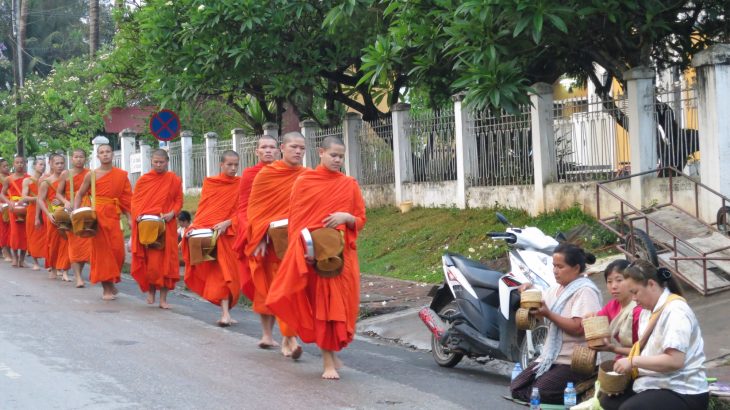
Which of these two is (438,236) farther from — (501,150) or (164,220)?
(164,220)

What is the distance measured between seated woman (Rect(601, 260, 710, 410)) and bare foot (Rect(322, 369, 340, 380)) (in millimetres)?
2863

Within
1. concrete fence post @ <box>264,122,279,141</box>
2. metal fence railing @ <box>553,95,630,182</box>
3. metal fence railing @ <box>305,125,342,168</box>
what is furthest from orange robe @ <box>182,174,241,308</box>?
concrete fence post @ <box>264,122,279,141</box>

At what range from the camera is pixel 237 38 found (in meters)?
17.2

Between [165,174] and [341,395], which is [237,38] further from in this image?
[341,395]

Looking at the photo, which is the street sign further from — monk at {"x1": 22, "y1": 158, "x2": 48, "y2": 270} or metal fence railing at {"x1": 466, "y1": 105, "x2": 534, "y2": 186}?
metal fence railing at {"x1": 466, "y1": 105, "x2": 534, "y2": 186}

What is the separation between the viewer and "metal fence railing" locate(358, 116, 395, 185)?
18.9 meters

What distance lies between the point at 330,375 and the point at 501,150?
8167 millimetres


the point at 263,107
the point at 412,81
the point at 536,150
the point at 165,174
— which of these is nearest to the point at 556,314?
the point at 165,174

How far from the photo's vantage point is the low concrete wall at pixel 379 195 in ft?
61.4

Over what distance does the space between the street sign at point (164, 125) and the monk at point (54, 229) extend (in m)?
1.60

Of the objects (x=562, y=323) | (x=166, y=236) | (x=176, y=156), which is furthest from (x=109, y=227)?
(x=176, y=156)

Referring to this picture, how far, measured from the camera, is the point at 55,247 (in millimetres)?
15969

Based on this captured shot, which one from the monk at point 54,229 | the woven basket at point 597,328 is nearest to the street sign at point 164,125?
the monk at point 54,229

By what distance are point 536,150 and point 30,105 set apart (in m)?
23.7
